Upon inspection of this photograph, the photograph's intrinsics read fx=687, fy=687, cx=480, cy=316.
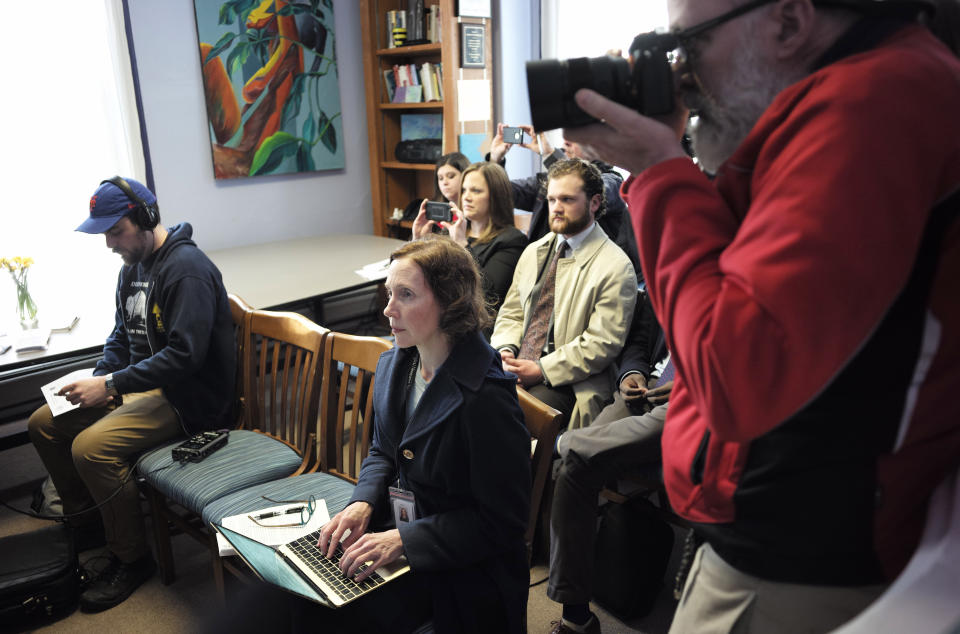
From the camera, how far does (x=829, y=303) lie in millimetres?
519

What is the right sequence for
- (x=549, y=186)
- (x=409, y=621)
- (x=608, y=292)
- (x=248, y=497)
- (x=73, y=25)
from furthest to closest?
(x=73, y=25) → (x=549, y=186) → (x=608, y=292) → (x=248, y=497) → (x=409, y=621)

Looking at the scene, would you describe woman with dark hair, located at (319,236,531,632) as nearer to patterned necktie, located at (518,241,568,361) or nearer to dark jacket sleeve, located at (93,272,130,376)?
patterned necktie, located at (518,241,568,361)

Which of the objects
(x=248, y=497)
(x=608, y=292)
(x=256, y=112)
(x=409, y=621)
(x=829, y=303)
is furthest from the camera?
(x=256, y=112)

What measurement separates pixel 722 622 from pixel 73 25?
4.11 meters

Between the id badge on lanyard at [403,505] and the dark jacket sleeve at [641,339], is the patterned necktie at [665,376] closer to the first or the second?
the dark jacket sleeve at [641,339]

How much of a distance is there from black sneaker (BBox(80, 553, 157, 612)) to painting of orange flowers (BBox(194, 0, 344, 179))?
2.59 metres

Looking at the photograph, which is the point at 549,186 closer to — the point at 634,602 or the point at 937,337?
the point at 634,602

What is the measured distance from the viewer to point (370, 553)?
136 centimetres

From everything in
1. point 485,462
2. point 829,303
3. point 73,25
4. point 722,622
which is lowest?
point 485,462

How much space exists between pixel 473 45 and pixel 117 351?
2.74m

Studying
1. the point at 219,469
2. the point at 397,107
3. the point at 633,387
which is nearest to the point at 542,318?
the point at 633,387

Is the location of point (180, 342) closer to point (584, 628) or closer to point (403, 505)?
point (403, 505)

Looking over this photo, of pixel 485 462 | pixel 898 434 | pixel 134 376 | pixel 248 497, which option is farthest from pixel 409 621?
pixel 134 376

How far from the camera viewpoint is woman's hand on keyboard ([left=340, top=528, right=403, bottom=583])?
1.33 m
